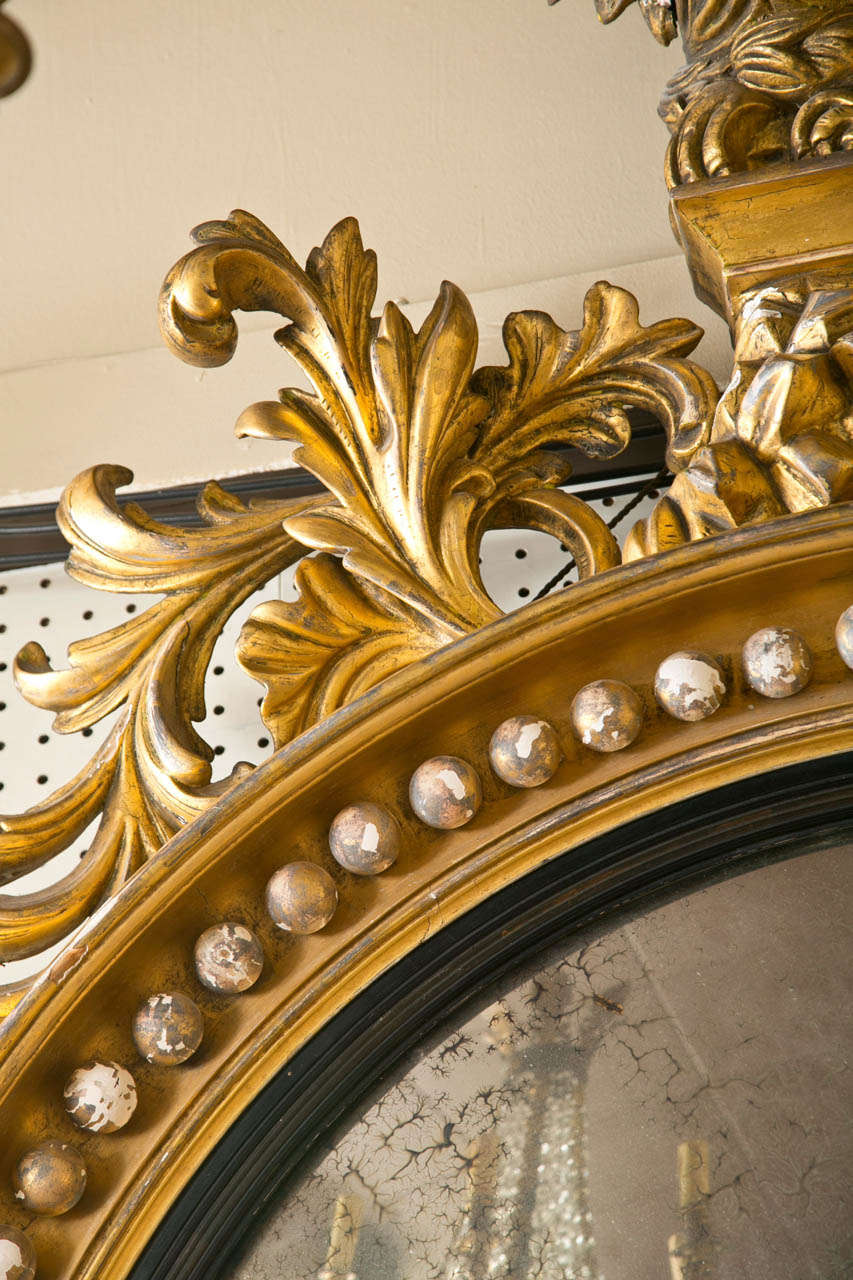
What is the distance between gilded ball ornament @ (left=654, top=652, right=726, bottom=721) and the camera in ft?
1.75

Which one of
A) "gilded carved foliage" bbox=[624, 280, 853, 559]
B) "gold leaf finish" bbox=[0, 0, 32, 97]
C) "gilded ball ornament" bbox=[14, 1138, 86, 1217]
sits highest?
"gilded carved foliage" bbox=[624, 280, 853, 559]

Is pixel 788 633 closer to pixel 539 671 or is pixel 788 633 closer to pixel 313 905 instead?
pixel 539 671

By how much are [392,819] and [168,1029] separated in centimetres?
13

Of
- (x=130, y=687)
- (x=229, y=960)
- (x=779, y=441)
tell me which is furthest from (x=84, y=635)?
(x=779, y=441)

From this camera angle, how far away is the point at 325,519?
627mm

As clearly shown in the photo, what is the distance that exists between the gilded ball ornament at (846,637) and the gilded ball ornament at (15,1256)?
1.31 feet

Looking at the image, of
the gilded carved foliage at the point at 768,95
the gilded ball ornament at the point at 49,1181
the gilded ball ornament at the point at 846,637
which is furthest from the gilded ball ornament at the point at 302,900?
the gilded carved foliage at the point at 768,95

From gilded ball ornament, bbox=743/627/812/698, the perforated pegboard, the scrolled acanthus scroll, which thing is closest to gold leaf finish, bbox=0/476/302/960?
the scrolled acanthus scroll

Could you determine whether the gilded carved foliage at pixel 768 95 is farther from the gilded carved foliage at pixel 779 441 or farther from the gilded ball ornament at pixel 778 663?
the gilded ball ornament at pixel 778 663

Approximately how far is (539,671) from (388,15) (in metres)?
0.56

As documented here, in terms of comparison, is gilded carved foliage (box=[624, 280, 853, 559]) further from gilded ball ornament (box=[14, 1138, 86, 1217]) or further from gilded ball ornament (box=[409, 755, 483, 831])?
gilded ball ornament (box=[14, 1138, 86, 1217])

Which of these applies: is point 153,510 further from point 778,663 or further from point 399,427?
point 778,663

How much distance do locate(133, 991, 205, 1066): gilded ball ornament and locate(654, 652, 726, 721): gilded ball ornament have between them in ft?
0.78

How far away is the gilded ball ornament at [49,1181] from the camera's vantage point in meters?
0.51
